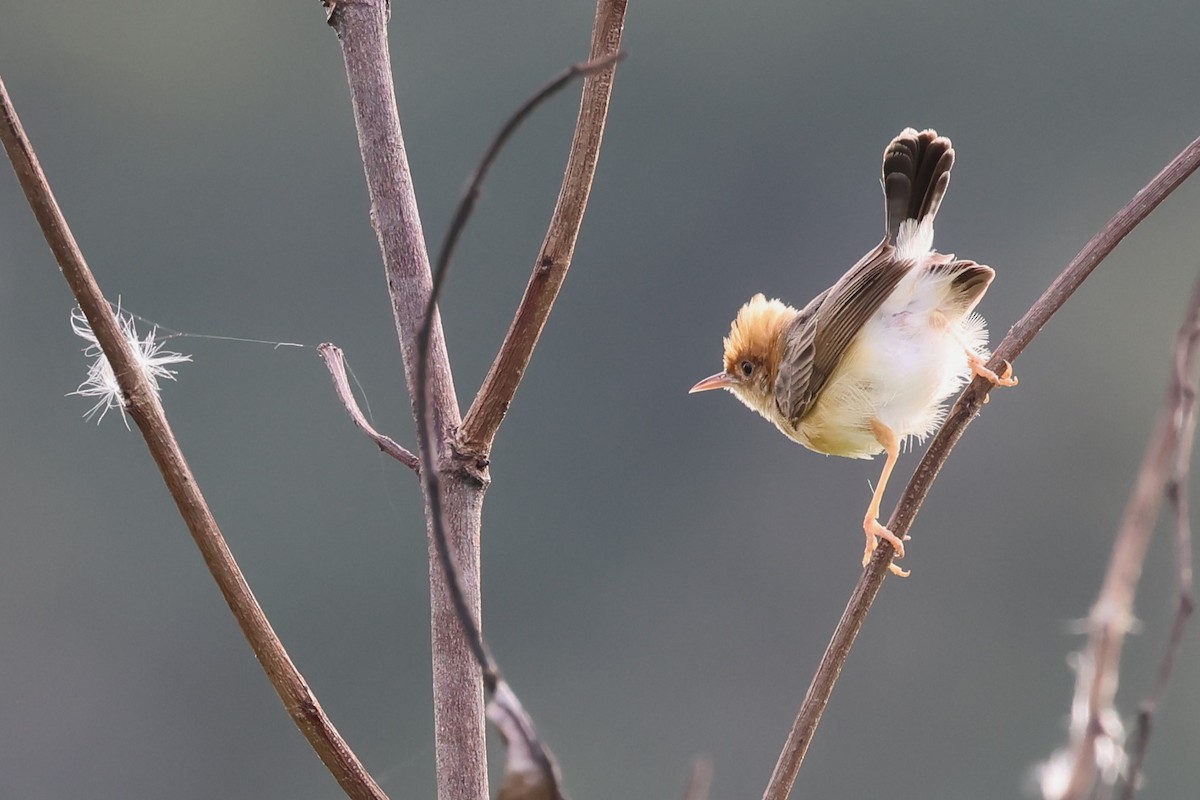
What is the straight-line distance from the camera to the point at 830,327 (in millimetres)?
2916

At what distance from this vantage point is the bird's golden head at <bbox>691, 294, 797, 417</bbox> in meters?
3.22

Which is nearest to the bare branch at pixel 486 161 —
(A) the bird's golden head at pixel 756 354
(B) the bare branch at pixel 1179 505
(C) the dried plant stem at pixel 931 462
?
(B) the bare branch at pixel 1179 505

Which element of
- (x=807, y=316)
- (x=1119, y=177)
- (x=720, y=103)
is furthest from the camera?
(x=720, y=103)

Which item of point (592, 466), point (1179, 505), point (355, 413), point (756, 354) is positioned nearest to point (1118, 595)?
point (1179, 505)

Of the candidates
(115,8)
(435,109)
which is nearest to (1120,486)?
(435,109)

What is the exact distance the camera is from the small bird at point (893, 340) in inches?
106

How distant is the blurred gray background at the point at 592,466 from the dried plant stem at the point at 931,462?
1984 centimetres

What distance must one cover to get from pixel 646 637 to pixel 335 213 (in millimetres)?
10441

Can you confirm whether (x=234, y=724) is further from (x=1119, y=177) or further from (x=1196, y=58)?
(x=1196, y=58)

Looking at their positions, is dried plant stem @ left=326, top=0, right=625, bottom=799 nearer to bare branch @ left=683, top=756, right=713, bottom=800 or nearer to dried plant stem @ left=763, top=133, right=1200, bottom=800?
dried plant stem @ left=763, top=133, right=1200, bottom=800

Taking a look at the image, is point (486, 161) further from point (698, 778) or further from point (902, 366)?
point (902, 366)

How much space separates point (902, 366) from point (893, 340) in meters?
0.07

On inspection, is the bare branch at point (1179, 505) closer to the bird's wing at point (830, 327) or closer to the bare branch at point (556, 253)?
the bare branch at point (556, 253)

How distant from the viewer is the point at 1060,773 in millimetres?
687
